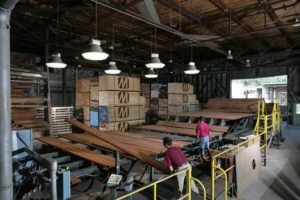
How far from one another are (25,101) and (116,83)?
3925 millimetres

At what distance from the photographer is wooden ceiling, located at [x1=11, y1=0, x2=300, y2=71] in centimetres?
783

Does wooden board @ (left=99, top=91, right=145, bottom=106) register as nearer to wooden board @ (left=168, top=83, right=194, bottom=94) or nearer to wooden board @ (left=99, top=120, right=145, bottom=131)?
wooden board @ (left=99, top=120, right=145, bottom=131)

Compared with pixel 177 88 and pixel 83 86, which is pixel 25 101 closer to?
pixel 83 86

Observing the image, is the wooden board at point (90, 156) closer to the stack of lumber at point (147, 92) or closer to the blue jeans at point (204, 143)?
the blue jeans at point (204, 143)

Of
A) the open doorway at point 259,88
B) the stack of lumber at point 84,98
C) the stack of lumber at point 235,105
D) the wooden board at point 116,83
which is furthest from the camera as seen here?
the open doorway at point 259,88

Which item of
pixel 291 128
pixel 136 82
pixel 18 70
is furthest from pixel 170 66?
pixel 18 70

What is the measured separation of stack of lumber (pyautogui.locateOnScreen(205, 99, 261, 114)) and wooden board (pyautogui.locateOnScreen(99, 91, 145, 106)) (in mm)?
5644

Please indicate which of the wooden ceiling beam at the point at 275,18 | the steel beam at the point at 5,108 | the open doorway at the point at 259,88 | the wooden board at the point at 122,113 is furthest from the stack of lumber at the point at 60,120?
the open doorway at the point at 259,88

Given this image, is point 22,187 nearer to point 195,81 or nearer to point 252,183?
point 252,183

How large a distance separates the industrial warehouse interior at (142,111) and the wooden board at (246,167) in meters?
0.05

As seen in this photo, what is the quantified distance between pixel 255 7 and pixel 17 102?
31.9 ft

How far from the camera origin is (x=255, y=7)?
808 cm

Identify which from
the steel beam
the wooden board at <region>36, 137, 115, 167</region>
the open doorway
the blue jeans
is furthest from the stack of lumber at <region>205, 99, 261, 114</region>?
the steel beam

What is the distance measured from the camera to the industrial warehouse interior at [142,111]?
386cm
